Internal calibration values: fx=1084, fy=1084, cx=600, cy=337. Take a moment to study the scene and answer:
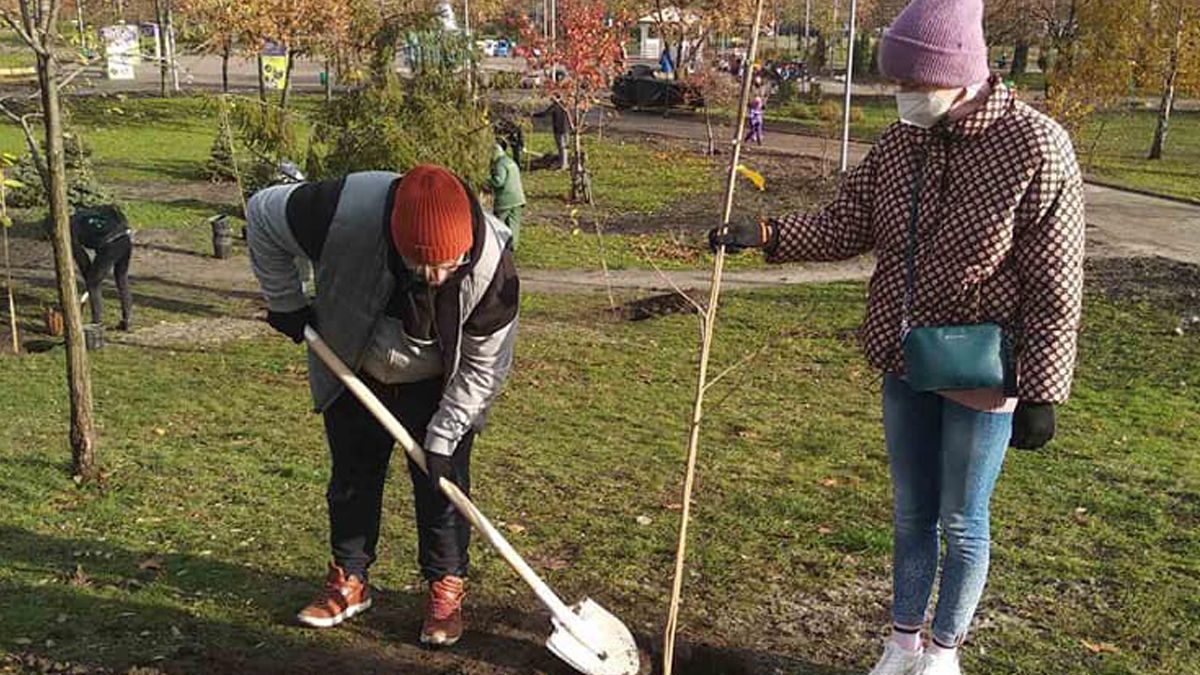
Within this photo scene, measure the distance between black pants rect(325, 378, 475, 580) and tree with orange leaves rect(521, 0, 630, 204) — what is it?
13600 millimetres

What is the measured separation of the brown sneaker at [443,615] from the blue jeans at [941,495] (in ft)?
4.67

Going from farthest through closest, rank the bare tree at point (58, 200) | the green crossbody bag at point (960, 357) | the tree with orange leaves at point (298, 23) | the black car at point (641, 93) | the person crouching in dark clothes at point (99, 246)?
A: 1. the black car at point (641, 93)
2. the tree with orange leaves at point (298, 23)
3. the person crouching in dark clothes at point (99, 246)
4. the bare tree at point (58, 200)
5. the green crossbody bag at point (960, 357)

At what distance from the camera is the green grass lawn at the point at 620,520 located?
145 inches

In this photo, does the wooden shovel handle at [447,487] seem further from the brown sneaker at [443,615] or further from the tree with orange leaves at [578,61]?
the tree with orange leaves at [578,61]

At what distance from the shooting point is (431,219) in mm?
2922

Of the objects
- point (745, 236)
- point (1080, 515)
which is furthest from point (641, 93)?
point (745, 236)

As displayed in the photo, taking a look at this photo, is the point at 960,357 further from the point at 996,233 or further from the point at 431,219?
the point at 431,219

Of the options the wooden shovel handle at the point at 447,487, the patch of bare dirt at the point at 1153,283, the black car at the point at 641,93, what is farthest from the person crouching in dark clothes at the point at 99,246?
the black car at the point at 641,93

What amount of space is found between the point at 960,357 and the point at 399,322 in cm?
164

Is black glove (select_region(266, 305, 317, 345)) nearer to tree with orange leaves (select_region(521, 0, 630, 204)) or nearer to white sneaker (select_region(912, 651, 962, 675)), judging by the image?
white sneaker (select_region(912, 651, 962, 675))

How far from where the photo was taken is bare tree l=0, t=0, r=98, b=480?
4.75 metres

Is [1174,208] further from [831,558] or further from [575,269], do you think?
[831,558]

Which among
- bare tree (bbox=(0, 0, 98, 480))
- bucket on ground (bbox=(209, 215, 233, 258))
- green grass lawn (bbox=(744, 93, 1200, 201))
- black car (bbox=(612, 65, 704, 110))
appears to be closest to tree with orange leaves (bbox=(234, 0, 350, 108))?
bucket on ground (bbox=(209, 215, 233, 258))

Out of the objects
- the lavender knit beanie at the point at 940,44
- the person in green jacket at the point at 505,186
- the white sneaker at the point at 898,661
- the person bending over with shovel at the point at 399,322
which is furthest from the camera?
the person in green jacket at the point at 505,186
